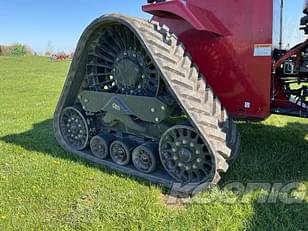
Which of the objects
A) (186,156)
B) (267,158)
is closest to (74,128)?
(186,156)

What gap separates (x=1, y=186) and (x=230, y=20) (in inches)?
119

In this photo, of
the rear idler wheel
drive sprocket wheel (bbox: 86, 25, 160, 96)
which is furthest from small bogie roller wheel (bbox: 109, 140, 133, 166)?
drive sprocket wheel (bbox: 86, 25, 160, 96)

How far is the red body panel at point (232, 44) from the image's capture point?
360cm

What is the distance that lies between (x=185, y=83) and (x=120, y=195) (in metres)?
1.26

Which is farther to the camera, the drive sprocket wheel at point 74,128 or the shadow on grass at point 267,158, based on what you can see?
the drive sprocket wheel at point 74,128

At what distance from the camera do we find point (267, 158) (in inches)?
162

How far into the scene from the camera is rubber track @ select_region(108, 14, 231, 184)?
10.6 feet

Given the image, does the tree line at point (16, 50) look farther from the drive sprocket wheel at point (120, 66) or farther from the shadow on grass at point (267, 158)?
the drive sprocket wheel at point (120, 66)

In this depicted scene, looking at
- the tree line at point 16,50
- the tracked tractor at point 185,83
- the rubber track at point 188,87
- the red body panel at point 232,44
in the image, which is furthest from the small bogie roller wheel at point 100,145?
the tree line at point 16,50

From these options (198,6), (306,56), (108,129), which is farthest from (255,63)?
(108,129)

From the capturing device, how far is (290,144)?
4.64m

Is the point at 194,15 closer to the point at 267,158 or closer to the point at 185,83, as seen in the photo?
the point at 185,83

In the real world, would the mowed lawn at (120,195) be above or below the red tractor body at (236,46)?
below

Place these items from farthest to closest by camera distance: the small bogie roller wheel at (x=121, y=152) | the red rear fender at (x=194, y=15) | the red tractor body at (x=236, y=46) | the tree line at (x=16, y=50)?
the tree line at (x=16, y=50) → the small bogie roller wheel at (x=121, y=152) → the red rear fender at (x=194, y=15) → the red tractor body at (x=236, y=46)
